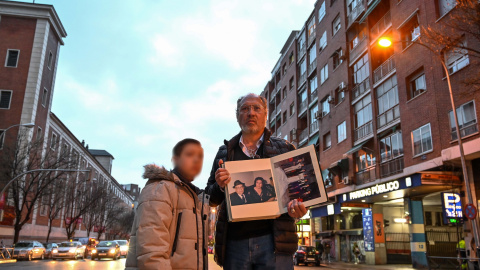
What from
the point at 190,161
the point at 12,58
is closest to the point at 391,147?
the point at 190,161

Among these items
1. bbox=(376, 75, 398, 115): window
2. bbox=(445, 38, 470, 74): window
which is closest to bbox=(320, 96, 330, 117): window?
bbox=(376, 75, 398, 115): window

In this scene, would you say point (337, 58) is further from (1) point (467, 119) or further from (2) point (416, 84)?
(1) point (467, 119)

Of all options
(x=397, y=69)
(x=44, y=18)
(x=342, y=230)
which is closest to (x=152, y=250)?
(x=397, y=69)

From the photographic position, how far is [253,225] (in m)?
3.36

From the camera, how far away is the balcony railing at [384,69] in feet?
87.9

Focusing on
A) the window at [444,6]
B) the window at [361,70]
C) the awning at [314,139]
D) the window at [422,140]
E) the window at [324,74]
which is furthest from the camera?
the awning at [314,139]

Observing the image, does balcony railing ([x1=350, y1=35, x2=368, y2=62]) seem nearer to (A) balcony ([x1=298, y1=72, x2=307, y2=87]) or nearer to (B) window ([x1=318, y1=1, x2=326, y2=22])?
(B) window ([x1=318, y1=1, x2=326, y2=22])

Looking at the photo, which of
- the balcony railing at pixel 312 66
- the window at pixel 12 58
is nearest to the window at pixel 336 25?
the balcony railing at pixel 312 66

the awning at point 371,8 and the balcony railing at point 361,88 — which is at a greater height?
the awning at point 371,8

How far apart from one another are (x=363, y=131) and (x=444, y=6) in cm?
1076

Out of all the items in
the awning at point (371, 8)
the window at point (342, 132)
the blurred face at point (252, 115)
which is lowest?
the blurred face at point (252, 115)

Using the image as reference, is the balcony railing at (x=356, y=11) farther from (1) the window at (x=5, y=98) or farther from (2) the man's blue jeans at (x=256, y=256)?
(1) the window at (x=5, y=98)

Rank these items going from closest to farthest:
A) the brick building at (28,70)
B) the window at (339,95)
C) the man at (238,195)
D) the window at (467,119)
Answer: the man at (238,195)
the window at (467,119)
the window at (339,95)
the brick building at (28,70)

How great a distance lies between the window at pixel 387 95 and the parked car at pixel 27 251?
93.5 ft
